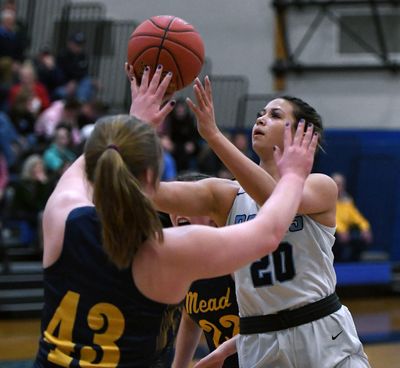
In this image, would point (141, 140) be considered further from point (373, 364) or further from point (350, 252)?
point (350, 252)

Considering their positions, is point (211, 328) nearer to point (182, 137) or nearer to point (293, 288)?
point (293, 288)


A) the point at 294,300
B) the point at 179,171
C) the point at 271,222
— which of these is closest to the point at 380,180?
the point at 179,171

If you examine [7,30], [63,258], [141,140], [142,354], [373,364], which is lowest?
[373,364]

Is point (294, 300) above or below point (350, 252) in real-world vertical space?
above

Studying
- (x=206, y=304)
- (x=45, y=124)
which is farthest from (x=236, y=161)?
(x=45, y=124)

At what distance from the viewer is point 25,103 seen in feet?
34.9

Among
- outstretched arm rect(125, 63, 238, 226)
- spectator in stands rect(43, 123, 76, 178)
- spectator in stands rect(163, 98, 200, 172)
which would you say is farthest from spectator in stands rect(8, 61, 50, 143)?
outstretched arm rect(125, 63, 238, 226)

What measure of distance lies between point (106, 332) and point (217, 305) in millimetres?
1652

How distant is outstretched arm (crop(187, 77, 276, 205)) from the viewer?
296cm

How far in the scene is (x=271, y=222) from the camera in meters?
2.45

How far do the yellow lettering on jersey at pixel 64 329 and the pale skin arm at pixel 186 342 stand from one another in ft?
5.20

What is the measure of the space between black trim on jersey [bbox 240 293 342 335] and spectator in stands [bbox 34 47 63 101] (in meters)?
8.76

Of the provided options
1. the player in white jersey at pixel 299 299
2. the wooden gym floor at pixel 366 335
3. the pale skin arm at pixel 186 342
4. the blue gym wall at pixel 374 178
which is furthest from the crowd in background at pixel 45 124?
the player in white jersey at pixel 299 299

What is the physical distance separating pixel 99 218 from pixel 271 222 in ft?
1.56
